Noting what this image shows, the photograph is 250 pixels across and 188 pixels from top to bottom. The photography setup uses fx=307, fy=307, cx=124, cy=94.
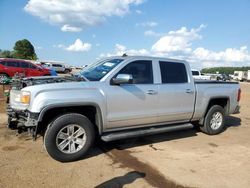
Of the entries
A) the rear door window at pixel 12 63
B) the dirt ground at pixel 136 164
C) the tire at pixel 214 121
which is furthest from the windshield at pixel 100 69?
the rear door window at pixel 12 63

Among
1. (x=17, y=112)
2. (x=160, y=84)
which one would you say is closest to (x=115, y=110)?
(x=160, y=84)

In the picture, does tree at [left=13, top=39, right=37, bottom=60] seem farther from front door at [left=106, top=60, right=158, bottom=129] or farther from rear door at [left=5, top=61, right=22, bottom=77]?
front door at [left=106, top=60, right=158, bottom=129]

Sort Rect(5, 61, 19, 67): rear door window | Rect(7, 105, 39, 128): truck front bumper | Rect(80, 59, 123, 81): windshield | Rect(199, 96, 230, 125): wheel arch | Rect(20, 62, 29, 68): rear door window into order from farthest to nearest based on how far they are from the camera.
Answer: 1. Rect(20, 62, 29, 68): rear door window
2. Rect(5, 61, 19, 67): rear door window
3. Rect(199, 96, 230, 125): wheel arch
4. Rect(80, 59, 123, 81): windshield
5. Rect(7, 105, 39, 128): truck front bumper

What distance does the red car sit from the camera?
2059cm

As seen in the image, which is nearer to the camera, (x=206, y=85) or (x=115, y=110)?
(x=115, y=110)

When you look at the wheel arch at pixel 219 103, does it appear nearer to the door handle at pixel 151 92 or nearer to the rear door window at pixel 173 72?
the rear door window at pixel 173 72

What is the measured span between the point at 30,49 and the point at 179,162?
341 feet

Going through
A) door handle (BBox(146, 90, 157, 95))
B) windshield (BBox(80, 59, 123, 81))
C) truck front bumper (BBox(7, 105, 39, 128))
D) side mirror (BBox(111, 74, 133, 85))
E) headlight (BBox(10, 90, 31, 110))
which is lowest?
truck front bumper (BBox(7, 105, 39, 128))

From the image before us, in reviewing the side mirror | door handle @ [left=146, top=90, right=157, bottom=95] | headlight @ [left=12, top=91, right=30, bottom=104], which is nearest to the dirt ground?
headlight @ [left=12, top=91, right=30, bottom=104]

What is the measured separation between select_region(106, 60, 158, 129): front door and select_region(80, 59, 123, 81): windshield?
0.84ft

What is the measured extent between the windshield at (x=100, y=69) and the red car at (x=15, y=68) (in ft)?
48.5

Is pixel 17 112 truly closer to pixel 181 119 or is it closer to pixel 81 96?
pixel 81 96

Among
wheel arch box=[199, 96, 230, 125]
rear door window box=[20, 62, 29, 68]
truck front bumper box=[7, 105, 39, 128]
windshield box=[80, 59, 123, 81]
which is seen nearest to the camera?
truck front bumper box=[7, 105, 39, 128]

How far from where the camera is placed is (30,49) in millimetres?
102938
